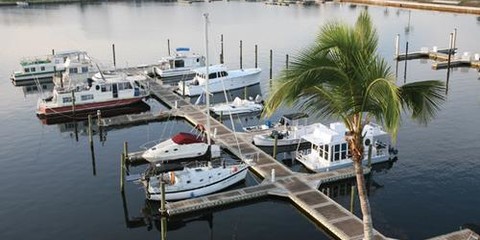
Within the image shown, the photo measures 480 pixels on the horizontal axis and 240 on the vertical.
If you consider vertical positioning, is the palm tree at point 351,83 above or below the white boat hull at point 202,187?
above

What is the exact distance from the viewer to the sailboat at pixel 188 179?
38.2 metres

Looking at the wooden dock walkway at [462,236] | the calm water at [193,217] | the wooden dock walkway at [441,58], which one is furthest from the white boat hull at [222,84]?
the wooden dock walkway at [462,236]

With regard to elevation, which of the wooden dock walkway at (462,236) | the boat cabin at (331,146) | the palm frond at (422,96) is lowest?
the wooden dock walkway at (462,236)

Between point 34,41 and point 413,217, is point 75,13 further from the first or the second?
point 413,217

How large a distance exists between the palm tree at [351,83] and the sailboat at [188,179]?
2186 centimetres

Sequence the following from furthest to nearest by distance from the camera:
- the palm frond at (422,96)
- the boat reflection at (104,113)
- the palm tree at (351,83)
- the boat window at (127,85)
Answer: the boat window at (127,85)
the boat reflection at (104,113)
the palm frond at (422,96)
the palm tree at (351,83)

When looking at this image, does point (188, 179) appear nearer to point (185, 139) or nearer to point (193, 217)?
point (193, 217)

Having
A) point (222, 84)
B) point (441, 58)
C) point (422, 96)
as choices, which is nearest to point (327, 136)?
point (422, 96)

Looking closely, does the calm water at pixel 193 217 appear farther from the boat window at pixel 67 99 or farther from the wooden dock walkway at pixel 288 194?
the boat window at pixel 67 99

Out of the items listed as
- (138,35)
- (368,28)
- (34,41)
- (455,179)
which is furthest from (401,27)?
(368,28)

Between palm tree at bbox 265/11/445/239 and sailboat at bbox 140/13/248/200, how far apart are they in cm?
2186

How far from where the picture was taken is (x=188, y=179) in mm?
38562

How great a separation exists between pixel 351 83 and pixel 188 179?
76.7ft

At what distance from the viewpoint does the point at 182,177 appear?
38.5 metres
